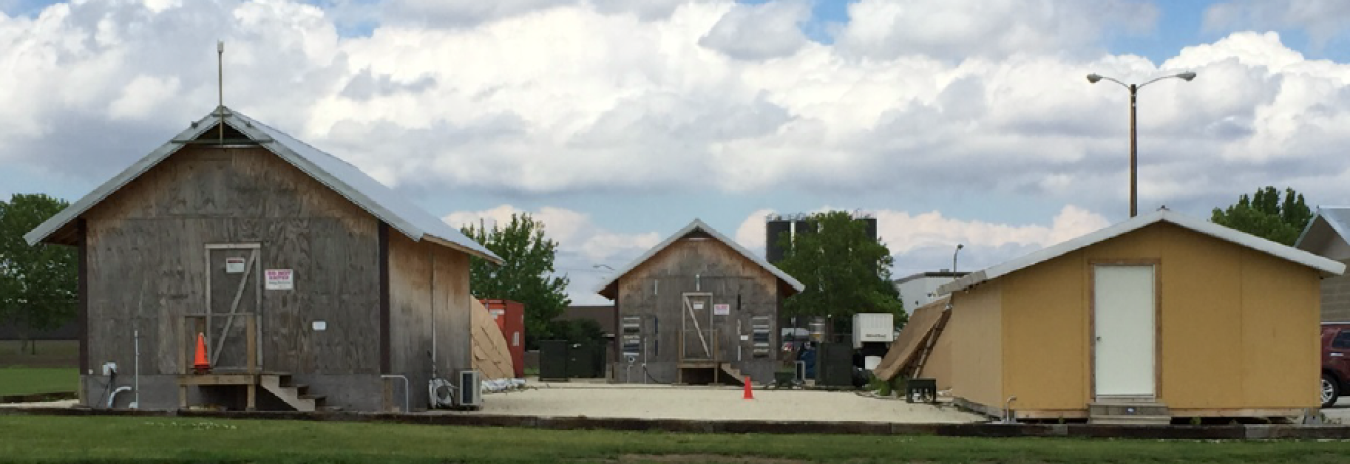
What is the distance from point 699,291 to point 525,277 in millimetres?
35769

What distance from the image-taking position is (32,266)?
266 ft

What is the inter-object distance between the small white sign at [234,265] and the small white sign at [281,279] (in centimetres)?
47

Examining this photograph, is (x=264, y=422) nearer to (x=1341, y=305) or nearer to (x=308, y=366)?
(x=308, y=366)

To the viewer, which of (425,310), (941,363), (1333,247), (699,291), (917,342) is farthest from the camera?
(699,291)

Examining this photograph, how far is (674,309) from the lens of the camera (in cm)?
4678

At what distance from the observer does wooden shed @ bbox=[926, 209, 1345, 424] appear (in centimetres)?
2389

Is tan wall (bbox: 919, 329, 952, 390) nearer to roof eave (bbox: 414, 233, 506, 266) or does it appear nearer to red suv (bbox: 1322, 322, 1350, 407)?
red suv (bbox: 1322, 322, 1350, 407)

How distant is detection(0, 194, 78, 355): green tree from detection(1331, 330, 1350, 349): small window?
65972 mm

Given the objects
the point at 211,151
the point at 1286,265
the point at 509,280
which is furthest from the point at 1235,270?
the point at 509,280

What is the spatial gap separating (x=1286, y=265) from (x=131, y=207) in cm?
1802

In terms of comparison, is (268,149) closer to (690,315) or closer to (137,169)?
(137,169)

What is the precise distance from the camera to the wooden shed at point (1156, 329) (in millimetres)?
23891

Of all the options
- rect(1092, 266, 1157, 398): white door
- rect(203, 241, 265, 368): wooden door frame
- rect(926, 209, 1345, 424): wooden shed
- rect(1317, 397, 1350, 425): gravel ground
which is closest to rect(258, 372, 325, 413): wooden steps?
rect(203, 241, 265, 368): wooden door frame

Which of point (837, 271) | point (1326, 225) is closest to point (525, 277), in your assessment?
point (837, 271)
